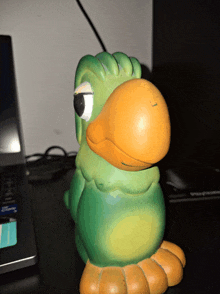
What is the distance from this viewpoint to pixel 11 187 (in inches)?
20.1

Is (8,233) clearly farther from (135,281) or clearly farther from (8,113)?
(8,113)

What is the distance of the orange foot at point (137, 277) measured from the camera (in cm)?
27

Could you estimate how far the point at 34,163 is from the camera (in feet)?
2.30

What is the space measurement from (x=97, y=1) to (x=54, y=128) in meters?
0.39

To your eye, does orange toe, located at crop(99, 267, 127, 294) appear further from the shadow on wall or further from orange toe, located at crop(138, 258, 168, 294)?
the shadow on wall

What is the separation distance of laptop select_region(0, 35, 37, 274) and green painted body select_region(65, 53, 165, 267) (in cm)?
9

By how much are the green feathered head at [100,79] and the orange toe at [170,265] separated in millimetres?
190

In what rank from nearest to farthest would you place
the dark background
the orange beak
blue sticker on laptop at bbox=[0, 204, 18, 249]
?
the orange beak, blue sticker on laptop at bbox=[0, 204, 18, 249], the dark background

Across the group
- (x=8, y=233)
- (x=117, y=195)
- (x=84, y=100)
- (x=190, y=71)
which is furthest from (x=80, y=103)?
(x=190, y=71)

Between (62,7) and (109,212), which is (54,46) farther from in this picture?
(109,212)

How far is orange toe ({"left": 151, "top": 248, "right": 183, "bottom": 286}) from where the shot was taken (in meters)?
0.29

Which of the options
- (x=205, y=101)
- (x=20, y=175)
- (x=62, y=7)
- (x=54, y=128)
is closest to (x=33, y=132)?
(x=54, y=128)

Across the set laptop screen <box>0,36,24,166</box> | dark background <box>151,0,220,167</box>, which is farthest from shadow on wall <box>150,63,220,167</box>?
laptop screen <box>0,36,24,166</box>

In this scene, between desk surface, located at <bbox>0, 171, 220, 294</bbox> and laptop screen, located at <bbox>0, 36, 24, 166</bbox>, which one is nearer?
desk surface, located at <bbox>0, 171, 220, 294</bbox>
